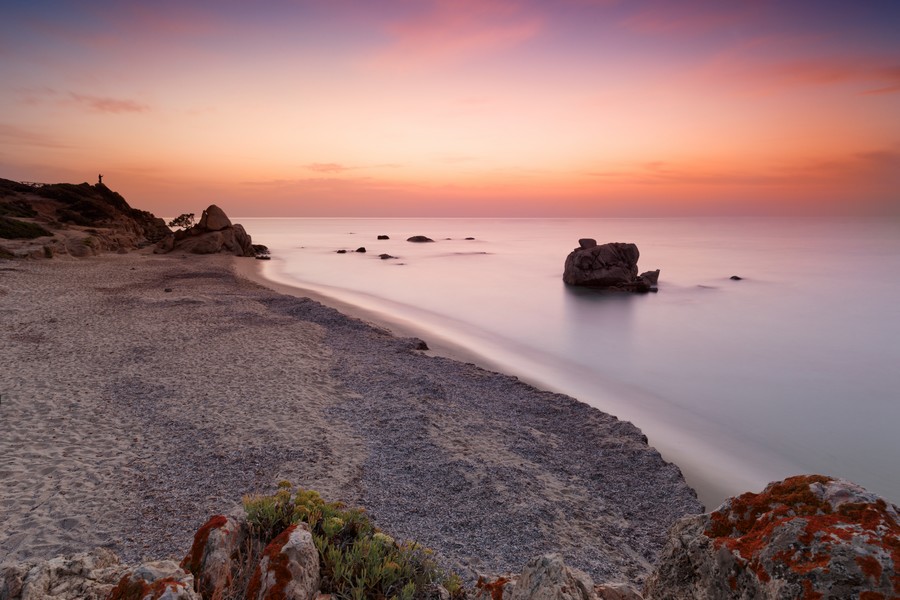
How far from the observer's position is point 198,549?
16.1 feet

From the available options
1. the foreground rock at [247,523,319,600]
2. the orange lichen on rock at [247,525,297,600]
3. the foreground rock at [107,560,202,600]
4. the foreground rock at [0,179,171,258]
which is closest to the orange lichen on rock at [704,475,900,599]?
the foreground rock at [247,523,319,600]

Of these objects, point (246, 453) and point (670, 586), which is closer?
point (670, 586)

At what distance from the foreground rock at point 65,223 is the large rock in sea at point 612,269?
43696 mm

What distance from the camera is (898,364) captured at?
81.6 feet

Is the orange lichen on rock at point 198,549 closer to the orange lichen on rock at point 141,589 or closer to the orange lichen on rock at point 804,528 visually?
the orange lichen on rock at point 141,589

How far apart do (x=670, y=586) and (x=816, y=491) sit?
4.26ft

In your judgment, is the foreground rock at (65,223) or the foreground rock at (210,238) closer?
the foreground rock at (65,223)

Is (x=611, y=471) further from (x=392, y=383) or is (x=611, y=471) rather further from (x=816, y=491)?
(x=816, y=491)

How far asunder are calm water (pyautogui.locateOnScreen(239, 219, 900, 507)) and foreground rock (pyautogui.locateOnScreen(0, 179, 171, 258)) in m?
Answer: 16.8

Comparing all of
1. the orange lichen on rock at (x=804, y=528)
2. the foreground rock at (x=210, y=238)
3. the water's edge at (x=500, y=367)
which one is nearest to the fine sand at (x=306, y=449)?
the water's edge at (x=500, y=367)

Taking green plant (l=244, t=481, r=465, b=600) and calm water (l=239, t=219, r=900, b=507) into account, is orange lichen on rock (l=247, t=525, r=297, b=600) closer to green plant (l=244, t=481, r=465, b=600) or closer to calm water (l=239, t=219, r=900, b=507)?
green plant (l=244, t=481, r=465, b=600)

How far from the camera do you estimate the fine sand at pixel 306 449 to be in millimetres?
8375

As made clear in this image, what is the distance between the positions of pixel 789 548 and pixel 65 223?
225 ft

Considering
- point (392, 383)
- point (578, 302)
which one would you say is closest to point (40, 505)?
point (392, 383)
